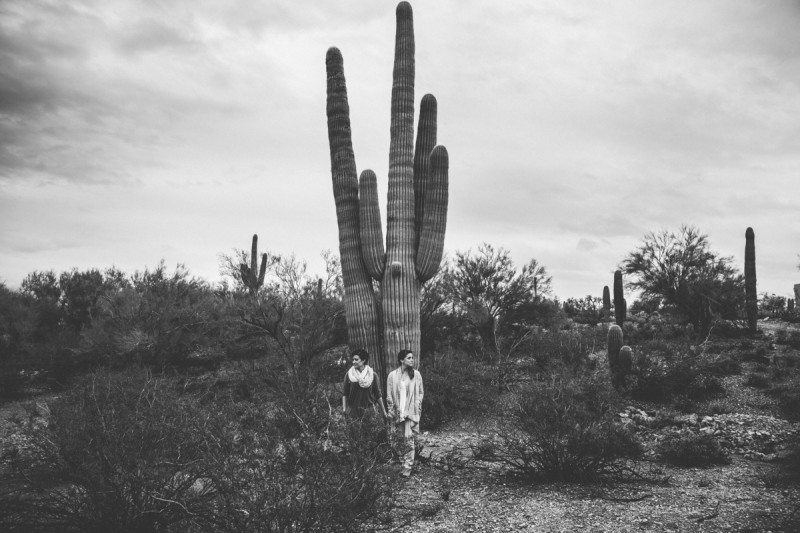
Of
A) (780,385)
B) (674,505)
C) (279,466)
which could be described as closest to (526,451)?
(674,505)

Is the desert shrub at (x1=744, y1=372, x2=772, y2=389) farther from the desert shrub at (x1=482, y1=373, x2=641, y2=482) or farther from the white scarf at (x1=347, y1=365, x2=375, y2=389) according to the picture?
the white scarf at (x1=347, y1=365, x2=375, y2=389)

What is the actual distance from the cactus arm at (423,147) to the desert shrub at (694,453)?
554 cm

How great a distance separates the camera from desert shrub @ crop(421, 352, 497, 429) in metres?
11.1

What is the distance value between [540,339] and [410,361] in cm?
1070

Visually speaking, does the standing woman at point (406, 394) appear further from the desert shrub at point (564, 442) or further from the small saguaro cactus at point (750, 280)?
the small saguaro cactus at point (750, 280)

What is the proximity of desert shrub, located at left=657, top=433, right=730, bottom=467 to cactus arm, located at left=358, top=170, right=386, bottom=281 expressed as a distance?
5.25 meters

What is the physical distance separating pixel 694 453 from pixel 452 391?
5.00 meters

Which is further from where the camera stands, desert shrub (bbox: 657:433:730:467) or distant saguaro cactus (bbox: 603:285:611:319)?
distant saguaro cactus (bbox: 603:285:611:319)

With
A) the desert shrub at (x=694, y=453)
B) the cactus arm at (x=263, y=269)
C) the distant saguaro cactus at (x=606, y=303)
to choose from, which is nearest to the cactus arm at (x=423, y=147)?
the desert shrub at (x=694, y=453)

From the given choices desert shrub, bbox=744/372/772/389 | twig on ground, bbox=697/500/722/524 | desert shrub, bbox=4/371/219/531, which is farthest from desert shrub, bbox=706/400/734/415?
desert shrub, bbox=4/371/219/531

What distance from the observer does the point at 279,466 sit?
4047 millimetres

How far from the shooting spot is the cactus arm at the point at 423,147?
35.0ft

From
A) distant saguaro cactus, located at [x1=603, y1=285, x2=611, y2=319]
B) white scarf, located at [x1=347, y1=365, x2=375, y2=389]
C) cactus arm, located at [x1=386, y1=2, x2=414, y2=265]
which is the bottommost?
white scarf, located at [x1=347, y1=365, x2=375, y2=389]

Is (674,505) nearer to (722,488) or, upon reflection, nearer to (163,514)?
(722,488)
